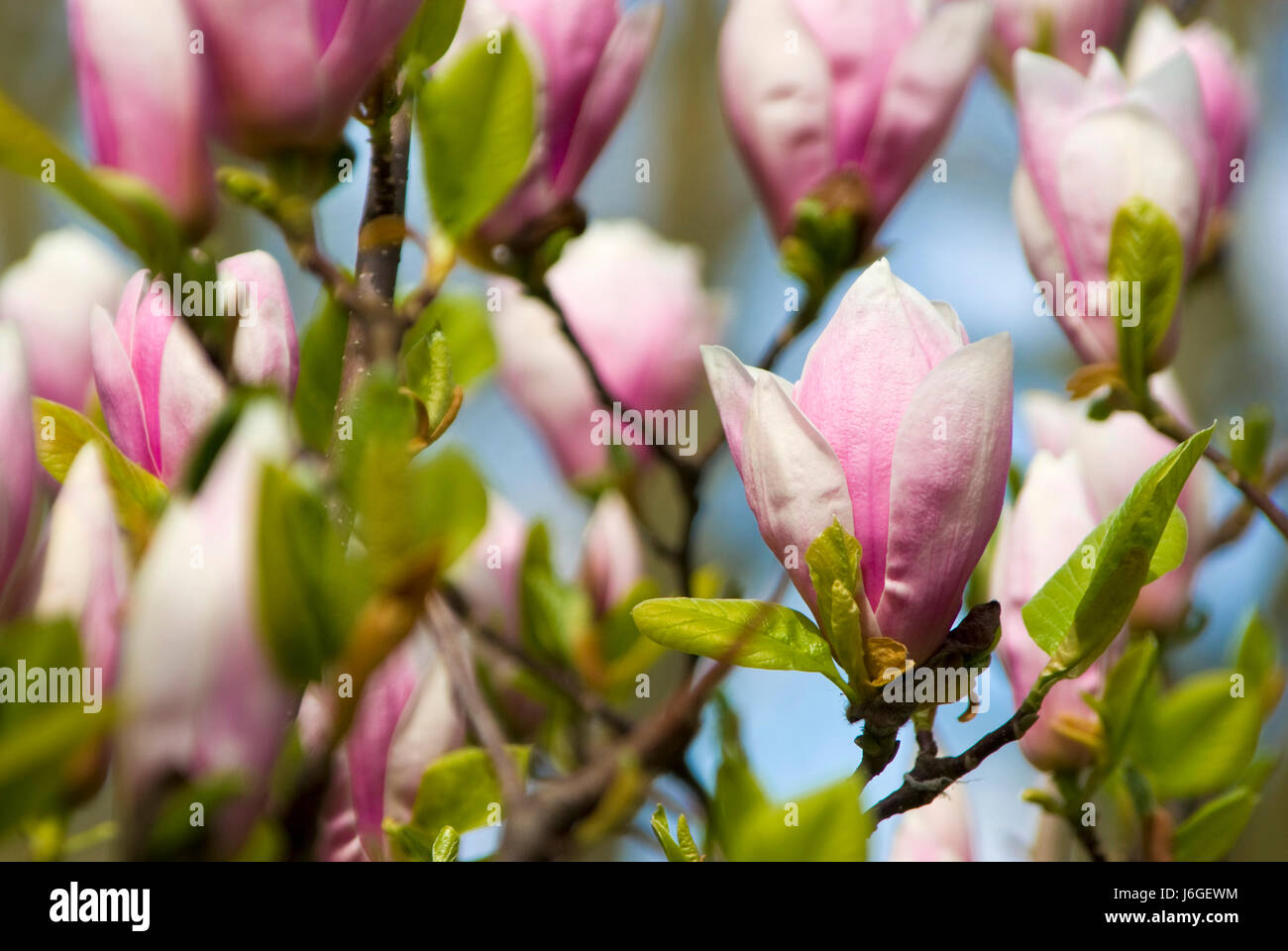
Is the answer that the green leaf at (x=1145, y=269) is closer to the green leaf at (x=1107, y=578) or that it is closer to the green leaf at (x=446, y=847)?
the green leaf at (x=1107, y=578)

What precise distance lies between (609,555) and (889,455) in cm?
56

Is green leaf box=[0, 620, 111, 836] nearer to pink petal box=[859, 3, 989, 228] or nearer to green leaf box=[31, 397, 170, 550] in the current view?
green leaf box=[31, 397, 170, 550]

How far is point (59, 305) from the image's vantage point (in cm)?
67

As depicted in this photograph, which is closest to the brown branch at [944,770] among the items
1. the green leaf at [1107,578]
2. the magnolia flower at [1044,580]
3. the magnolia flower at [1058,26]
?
the green leaf at [1107,578]

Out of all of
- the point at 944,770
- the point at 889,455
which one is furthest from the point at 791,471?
the point at 944,770

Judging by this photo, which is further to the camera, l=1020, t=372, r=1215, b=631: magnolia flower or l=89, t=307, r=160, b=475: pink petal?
l=1020, t=372, r=1215, b=631: magnolia flower

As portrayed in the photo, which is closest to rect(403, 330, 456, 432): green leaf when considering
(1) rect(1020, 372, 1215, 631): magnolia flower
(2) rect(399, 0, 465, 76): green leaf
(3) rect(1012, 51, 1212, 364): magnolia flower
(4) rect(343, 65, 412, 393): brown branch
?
(4) rect(343, 65, 412, 393): brown branch

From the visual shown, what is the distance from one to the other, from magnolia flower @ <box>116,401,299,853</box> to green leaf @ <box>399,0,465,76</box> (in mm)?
256

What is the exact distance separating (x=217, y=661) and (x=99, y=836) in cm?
28

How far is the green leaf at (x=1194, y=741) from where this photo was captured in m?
0.71

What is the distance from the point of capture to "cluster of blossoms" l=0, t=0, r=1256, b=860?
298 millimetres

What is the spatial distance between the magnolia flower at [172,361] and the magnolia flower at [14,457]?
0.24 feet

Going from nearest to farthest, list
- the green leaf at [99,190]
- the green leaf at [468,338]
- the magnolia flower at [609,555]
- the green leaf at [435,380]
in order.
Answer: the green leaf at [99,190], the green leaf at [435,380], the green leaf at [468,338], the magnolia flower at [609,555]

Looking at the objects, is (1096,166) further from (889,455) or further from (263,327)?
(263,327)
